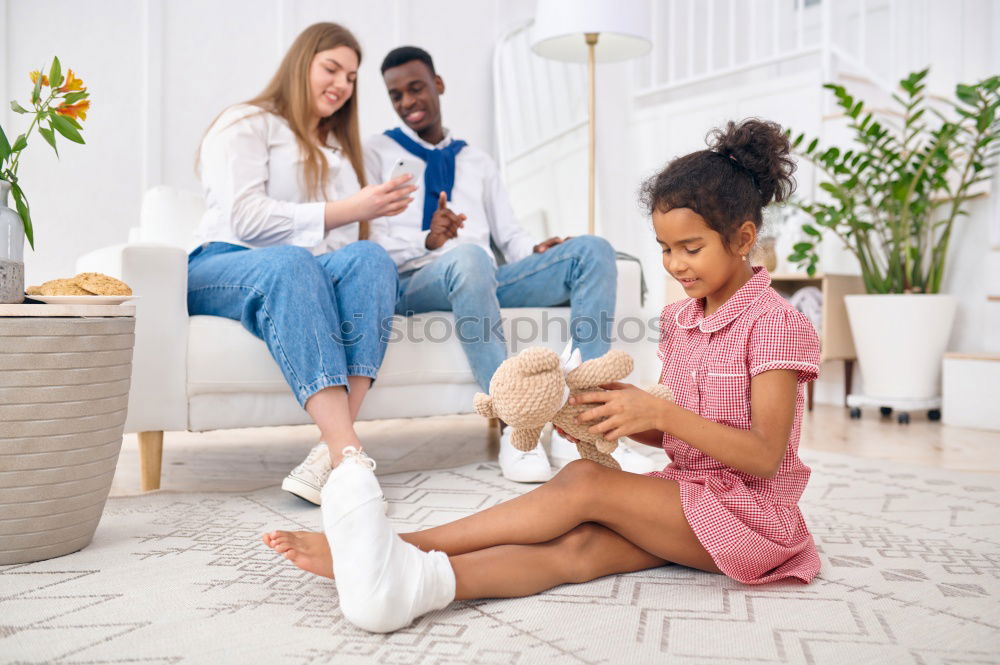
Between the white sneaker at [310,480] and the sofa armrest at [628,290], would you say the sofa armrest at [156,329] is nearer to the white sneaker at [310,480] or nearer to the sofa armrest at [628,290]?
the white sneaker at [310,480]

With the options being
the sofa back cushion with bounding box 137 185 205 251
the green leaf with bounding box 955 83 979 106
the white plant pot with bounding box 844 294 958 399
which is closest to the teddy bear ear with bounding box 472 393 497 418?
the sofa back cushion with bounding box 137 185 205 251

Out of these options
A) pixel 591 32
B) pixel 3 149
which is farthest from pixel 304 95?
pixel 591 32

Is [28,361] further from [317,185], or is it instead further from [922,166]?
[922,166]

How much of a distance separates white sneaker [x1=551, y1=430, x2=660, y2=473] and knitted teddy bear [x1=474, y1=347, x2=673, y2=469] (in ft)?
2.05

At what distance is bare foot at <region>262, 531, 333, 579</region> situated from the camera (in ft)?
3.11

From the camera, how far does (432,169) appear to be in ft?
7.20

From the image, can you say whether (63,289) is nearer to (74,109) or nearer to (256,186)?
(74,109)

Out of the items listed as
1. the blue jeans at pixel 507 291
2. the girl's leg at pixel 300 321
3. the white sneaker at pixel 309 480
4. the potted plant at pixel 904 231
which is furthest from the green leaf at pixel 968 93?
the white sneaker at pixel 309 480

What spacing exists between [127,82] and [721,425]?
2.57 metres

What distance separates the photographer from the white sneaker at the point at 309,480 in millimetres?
1472

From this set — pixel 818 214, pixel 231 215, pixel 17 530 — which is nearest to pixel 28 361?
pixel 17 530

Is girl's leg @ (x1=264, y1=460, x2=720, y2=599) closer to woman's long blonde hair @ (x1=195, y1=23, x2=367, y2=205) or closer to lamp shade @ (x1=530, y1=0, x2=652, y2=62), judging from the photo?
woman's long blonde hair @ (x1=195, y1=23, x2=367, y2=205)

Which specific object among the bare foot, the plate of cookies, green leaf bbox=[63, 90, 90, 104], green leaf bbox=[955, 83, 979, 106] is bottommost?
the bare foot

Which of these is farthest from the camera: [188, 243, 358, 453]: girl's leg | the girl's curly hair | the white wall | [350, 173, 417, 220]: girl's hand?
the white wall
